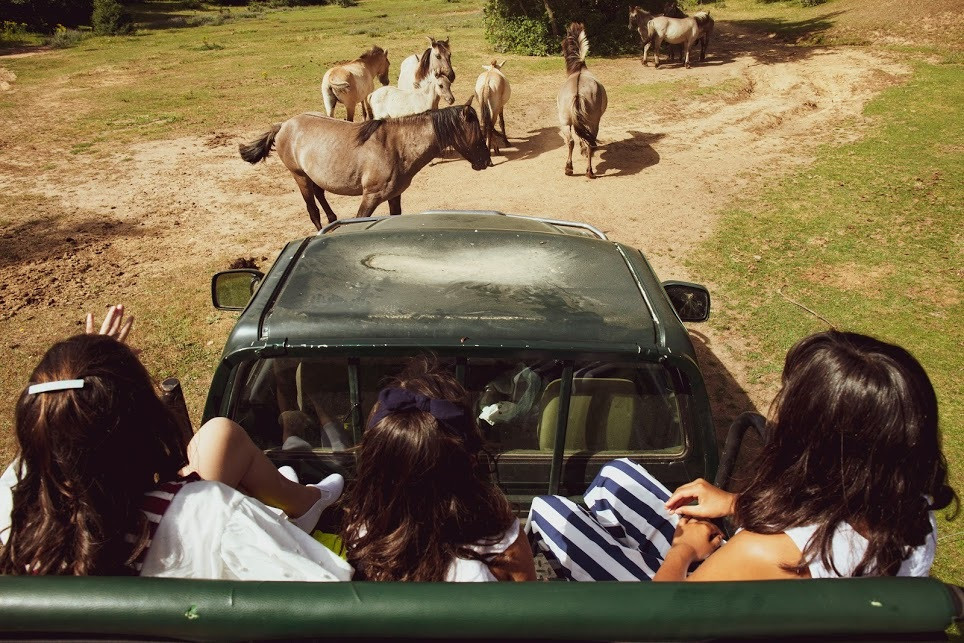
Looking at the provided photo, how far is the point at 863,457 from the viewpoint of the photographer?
150cm

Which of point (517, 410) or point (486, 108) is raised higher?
point (486, 108)

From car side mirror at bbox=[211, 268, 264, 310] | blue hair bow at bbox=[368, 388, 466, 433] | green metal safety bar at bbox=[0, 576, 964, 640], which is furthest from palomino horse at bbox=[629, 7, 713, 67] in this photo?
green metal safety bar at bbox=[0, 576, 964, 640]

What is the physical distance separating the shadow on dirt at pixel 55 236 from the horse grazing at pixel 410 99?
4.94 metres

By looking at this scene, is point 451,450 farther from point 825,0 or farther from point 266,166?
point 825,0

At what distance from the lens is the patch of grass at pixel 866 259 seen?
544 cm

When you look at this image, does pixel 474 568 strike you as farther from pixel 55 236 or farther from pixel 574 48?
pixel 574 48

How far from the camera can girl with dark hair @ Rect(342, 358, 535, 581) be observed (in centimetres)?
154

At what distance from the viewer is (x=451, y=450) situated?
1555 millimetres

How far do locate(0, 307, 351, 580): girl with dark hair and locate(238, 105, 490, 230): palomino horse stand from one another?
20.0 ft

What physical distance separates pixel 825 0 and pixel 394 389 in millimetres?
30804

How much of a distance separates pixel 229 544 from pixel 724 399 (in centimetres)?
429

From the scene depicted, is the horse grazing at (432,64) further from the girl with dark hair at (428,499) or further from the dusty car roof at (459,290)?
the girl with dark hair at (428,499)

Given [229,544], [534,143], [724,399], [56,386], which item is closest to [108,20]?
[534,143]

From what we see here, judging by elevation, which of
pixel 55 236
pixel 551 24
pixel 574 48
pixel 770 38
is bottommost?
pixel 55 236
